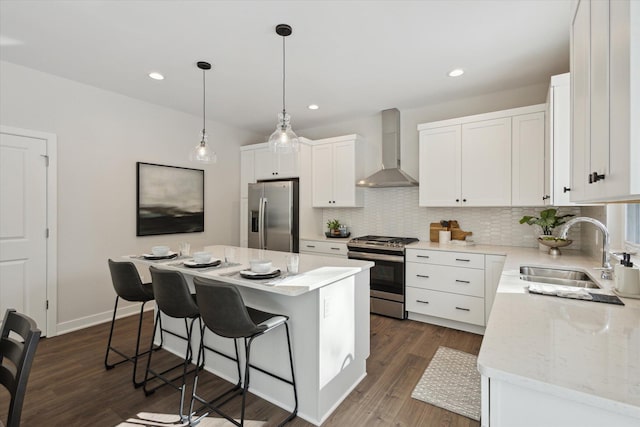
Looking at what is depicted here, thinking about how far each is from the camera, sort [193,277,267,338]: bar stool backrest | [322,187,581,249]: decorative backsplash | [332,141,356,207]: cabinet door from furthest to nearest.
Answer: [332,141,356,207]: cabinet door
[322,187,581,249]: decorative backsplash
[193,277,267,338]: bar stool backrest

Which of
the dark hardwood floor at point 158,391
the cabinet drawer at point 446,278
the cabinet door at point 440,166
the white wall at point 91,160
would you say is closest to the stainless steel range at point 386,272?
the cabinet drawer at point 446,278

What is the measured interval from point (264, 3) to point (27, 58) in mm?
2478

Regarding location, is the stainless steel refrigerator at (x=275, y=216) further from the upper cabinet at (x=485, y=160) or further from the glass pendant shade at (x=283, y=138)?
the glass pendant shade at (x=283, y=138)

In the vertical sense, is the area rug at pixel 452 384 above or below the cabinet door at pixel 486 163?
below

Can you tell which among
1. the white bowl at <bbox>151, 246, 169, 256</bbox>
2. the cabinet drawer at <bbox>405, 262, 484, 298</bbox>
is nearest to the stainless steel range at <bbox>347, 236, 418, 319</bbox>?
the cabinet drawer at <bbox>405, 262, 484, 298</bbox>

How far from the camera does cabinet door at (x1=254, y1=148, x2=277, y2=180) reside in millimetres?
4754

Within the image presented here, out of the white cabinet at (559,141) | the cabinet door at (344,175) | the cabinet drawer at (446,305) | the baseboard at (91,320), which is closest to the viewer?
the white cabinet at (559,141)

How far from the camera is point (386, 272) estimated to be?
3688 millimetres

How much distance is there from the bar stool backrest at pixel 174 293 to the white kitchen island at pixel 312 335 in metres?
0.15

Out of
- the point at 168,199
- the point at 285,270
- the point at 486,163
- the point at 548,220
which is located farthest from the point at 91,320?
the point at 548,220

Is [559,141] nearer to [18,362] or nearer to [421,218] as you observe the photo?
[421,218]

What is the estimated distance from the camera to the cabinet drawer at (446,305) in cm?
316

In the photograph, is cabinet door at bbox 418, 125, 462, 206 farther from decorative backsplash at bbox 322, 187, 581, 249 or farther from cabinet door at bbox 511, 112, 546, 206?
cabinet door at bbox 511, 112, 546, 206

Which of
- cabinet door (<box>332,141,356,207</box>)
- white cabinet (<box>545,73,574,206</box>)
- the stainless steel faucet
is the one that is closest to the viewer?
the stainless steel faucet
